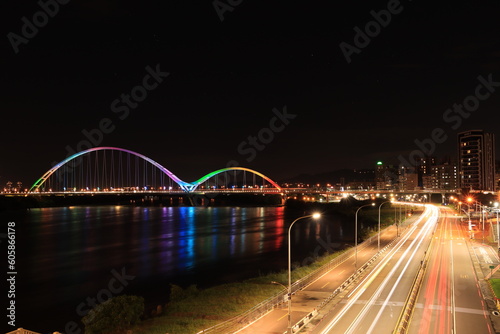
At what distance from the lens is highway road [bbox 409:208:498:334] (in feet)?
48.2

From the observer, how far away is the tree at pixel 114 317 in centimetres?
1670

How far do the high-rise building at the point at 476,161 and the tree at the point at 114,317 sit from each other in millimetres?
106680

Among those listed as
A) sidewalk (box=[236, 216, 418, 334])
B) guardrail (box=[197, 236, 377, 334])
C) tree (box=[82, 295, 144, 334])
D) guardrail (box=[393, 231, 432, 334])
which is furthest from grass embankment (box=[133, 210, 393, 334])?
guardrail (box=[393, 231, 432, 334])

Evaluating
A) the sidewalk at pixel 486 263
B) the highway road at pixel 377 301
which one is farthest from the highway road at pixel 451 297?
the highway road at pixel 377 301

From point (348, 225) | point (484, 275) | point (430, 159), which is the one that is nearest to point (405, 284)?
point (484, 275)

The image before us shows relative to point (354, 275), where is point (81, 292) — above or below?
below

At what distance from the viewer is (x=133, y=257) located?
38.2 meters

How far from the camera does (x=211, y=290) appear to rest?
880 inches

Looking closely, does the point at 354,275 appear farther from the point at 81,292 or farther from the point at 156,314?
the point at 81,292

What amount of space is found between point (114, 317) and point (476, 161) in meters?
111

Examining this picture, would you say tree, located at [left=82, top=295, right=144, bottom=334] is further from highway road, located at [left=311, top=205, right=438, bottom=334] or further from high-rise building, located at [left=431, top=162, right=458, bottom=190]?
high-rise building, located at [left=431, top=162, right=458, bottom=190]

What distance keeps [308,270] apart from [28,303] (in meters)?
15.4
